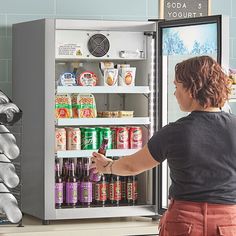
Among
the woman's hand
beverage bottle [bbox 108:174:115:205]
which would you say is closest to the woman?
the woman's hand

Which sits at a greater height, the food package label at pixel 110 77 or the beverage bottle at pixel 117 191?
the food package label at pixel 110 77

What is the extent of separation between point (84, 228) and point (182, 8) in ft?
5.27

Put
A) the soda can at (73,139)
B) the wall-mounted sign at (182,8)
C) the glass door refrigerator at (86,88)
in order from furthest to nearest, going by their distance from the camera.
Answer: the wall-mounted sign at (182,8) < the soda can at (73,139) < the glass door refrigerator at (86,88)

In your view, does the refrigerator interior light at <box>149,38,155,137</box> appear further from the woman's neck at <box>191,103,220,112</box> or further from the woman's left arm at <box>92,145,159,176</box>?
the woman's neck at <box>191,103,220,112</box>

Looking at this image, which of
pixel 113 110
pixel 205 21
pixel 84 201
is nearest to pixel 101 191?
pixel 84 201

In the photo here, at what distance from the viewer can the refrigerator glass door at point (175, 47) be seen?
3891mm

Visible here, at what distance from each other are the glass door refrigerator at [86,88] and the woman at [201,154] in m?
1.04

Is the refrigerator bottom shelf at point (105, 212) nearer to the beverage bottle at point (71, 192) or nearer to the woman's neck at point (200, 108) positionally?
the beverage bottle at point (71, 192)

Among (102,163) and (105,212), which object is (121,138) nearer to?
(105,212)

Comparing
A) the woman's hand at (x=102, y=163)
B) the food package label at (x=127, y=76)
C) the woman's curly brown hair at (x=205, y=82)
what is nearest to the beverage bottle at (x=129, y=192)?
the food package label at (x=127, y=76)

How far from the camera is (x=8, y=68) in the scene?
14.4 feet

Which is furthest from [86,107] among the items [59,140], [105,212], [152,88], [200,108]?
[200,108]

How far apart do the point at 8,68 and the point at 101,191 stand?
0.92 metres

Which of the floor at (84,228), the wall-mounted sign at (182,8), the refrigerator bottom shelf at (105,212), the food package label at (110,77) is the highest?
the wall-mounted sign at (182,8)
